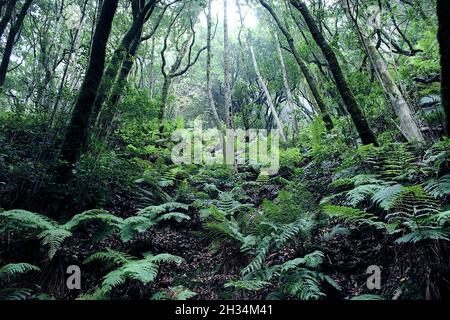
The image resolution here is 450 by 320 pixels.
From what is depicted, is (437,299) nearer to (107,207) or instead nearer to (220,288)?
(220,288)

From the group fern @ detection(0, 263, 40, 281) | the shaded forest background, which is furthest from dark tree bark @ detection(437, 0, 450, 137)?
fern @ detection(0, 263, 40, 281)

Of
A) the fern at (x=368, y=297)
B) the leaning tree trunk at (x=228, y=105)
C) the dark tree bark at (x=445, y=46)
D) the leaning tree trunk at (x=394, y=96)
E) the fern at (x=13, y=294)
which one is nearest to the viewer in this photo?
the fern at (x=368, y=297)

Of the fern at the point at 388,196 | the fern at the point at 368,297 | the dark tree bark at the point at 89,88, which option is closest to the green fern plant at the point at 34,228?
the dark tree bark at the point at 89,88

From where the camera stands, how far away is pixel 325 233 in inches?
180

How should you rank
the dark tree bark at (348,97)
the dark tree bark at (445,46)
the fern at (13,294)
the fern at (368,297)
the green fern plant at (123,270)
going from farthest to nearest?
the dark tree bark at (348,97) < the dark tree bark at (445,46) < the green fern plant at (123,270) < the fern at (13,294) < the fern at (368,297)

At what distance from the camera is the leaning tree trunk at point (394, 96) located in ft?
22.1

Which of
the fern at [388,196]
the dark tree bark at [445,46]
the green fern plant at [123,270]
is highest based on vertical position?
the dark tree bark at [445,46]

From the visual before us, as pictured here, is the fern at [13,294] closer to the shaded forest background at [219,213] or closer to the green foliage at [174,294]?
the shaded forest background at [219,213]

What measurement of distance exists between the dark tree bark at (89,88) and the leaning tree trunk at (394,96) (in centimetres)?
521

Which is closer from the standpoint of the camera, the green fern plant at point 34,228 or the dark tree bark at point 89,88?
the green fern plant at point 34,228

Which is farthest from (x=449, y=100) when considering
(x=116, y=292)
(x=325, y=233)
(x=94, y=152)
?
(x=94, y=152)

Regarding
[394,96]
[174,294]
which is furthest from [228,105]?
[174,294]
